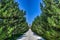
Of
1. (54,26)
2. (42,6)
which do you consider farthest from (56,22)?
(42,6)

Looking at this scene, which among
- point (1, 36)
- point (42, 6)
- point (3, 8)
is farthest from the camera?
point (42, 6)

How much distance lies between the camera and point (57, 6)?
27.3m

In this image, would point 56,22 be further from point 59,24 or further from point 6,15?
point 6,15

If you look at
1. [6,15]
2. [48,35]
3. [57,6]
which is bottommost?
[48,35]

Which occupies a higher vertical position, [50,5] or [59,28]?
[50,5]

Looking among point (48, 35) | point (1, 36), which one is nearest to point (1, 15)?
point (1, 36)

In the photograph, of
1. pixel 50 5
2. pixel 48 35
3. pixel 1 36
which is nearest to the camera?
pixel 1 36

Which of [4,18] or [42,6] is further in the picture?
[42,6]

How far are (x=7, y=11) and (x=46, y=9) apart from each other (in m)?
6.50

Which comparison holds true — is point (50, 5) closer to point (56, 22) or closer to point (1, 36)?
point (56, 22)

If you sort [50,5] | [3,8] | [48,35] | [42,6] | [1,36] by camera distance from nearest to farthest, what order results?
1. [1,36]
2. [48,35]
3. [3,8]
4. [50,5]
5. [42,6]

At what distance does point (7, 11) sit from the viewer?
3003 cm

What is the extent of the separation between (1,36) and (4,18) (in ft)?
18.6

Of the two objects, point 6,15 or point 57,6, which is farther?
point 6,15
